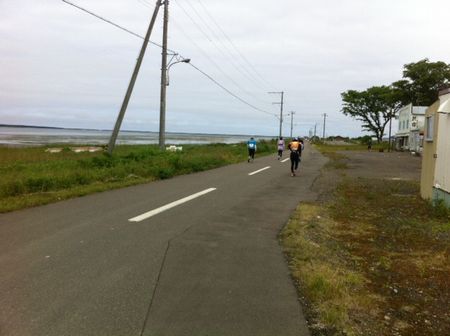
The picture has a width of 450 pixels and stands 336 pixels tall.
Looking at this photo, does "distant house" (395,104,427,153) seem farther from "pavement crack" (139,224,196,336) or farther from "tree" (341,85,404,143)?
"pavement crack" (139,224,196,336)

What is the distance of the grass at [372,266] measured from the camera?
436cm

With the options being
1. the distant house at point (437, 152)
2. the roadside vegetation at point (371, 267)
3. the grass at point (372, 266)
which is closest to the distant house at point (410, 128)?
the distant house at point (437, 152)

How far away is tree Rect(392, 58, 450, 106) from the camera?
60406 millimetres

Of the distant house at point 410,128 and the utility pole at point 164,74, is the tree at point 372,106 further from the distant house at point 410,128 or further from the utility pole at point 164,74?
the utility pole at point 164,74

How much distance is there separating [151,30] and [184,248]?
16367 millimetres

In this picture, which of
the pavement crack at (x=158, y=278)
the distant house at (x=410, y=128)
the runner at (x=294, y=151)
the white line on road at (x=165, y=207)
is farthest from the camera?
the distant house at (x=410, y=128)

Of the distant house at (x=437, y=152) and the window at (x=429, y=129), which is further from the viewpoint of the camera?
the window at (x=429, y=129)

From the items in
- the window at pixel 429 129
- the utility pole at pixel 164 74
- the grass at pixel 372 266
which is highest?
the utility pole at pixel 164 74

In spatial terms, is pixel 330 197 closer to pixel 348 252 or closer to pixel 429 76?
pixel 348 252

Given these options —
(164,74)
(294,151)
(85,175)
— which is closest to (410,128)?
(164,74)

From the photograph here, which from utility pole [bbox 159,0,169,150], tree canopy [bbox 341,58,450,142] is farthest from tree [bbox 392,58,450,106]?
utility pole [bbox 159,0,169,150]

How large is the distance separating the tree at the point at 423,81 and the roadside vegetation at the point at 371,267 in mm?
56432

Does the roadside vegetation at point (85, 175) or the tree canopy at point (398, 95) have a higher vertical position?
the tree canopy at point (398, 95)

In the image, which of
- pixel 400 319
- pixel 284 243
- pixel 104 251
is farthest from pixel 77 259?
pixel 400 319
